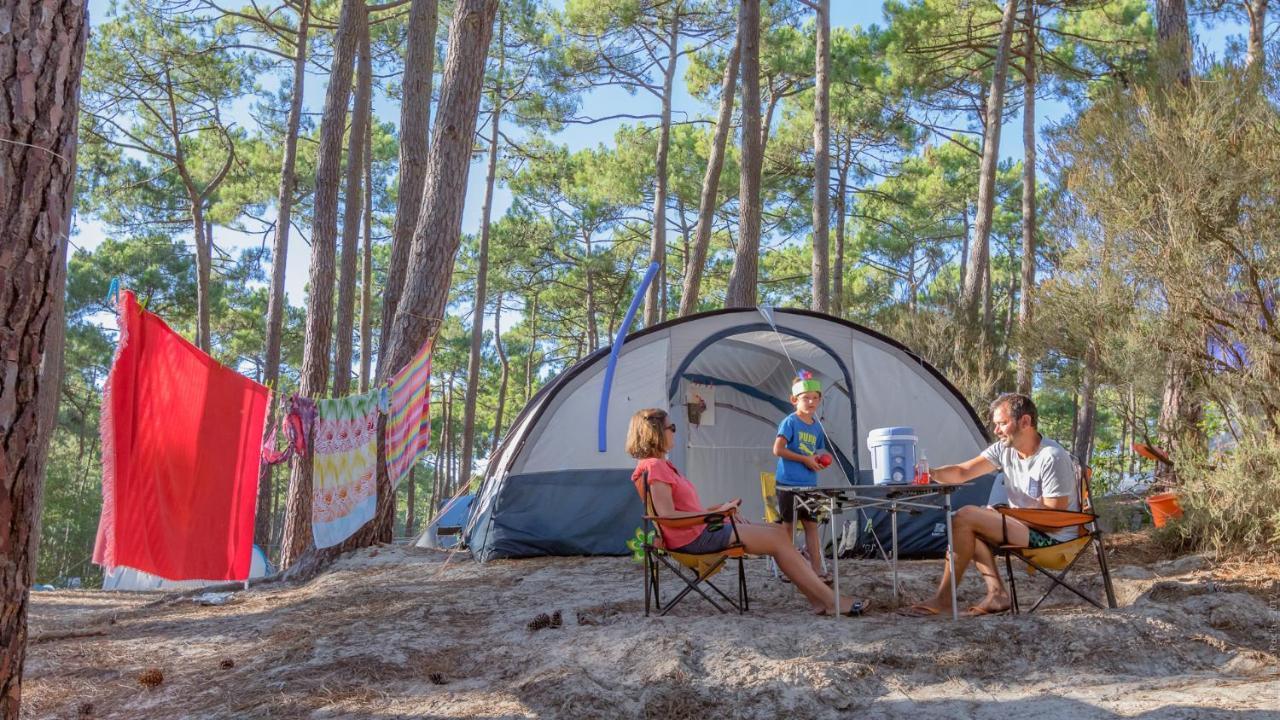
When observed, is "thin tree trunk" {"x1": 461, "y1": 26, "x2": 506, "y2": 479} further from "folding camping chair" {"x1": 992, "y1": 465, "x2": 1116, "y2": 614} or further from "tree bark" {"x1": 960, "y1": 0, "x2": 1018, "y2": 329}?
"folding camping chair" {"x1": 992, "y1": 465, "x2": 1116, "y2": 614}

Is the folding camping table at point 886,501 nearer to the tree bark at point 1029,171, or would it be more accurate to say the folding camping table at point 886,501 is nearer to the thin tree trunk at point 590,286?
the tree bark at point 1029,171

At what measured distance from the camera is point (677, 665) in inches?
123

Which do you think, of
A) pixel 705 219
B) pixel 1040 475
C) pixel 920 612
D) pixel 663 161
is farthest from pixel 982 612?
pixel 663 161

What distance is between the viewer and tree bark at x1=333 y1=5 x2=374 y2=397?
1004 cm

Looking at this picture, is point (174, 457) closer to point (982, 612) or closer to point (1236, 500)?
point (982, 612)

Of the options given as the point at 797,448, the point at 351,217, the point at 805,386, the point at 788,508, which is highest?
the point at 351,217

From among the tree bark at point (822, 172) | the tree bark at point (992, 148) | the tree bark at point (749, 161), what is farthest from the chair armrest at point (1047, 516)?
the tree bark at point (992, 148)

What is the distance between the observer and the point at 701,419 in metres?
7.10

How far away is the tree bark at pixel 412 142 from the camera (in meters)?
7.26

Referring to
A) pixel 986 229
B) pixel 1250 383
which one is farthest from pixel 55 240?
pixel 986 229

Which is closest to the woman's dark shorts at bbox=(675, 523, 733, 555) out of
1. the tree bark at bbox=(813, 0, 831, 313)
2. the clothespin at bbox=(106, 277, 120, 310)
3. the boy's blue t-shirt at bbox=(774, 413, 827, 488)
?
the boy's blue t-shirt at bbox=(774, 413, 827, 488)

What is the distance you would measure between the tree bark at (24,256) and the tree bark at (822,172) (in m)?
8.28

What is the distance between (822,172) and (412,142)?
15.7 ft

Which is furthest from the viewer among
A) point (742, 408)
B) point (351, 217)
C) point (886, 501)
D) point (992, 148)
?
point (351, 217)
